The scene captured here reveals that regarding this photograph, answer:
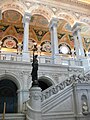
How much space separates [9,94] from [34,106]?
5634 mm

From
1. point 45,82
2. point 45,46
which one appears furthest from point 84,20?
point 45,82

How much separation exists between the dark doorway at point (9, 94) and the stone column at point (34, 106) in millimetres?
5219

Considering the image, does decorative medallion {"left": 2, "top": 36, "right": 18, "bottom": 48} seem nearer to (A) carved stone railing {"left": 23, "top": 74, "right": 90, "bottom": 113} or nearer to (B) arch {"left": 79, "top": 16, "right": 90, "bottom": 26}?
(B) arch {"left": 79, "top": 16, "right": 90, "bottom": 26}

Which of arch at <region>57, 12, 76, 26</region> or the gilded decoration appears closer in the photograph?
arch at <region>57, 12, 76, 26</region>

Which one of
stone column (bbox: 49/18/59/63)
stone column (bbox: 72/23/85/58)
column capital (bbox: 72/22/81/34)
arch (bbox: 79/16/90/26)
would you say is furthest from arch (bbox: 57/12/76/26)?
stone column (bbox: 49/18/59/63)

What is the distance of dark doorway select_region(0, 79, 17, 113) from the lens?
39.6 feet

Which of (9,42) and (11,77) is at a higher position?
(9,42)

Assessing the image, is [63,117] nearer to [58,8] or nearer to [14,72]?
[14,72]

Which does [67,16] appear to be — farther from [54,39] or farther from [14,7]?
[14,7]

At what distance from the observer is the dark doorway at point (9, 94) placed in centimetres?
1206

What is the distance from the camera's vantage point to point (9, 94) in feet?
40.3

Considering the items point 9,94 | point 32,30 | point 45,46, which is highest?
point 32,30

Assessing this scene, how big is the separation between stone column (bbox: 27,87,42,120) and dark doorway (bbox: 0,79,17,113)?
5.22 meters

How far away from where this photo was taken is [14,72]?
11.3 meters
